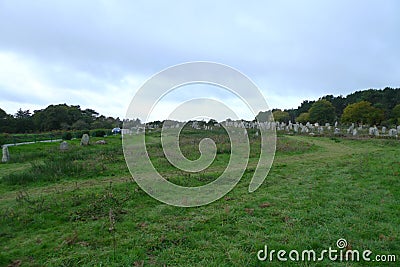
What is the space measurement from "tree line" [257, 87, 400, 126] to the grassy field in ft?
76.0

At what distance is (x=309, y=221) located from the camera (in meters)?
4.67

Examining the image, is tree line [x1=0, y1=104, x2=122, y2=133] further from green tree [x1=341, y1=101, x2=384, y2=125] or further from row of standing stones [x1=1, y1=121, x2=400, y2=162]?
green tree [x1=341, y1=101, x2=384, y2=125]

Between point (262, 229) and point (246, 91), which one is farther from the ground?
point (246, 91)

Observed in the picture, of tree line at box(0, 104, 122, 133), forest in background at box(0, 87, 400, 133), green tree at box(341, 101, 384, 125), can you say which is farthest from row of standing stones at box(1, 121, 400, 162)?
tree line at box(0, 104, 122, 133)

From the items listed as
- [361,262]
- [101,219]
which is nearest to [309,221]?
[361,262]

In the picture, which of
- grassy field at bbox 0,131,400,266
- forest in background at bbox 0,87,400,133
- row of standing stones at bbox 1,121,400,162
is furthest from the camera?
forest in background at bbox 0,87,400,133

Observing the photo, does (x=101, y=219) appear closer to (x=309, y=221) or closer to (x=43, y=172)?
(x=309, y=221)

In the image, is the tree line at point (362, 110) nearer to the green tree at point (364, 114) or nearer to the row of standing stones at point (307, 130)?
the green tree at point (364, 114)

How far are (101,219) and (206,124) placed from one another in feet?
97.9

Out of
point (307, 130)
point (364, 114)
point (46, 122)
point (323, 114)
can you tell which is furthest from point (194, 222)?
point (323, 114)

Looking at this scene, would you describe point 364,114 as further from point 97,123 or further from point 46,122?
point 46,122

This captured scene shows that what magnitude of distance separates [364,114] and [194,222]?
153ft

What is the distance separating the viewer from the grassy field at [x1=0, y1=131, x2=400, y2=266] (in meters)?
3.69

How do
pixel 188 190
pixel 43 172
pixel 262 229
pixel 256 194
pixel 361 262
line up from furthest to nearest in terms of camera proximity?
1. pixel 43 172
2. pixel 188 190
3. pixel 256 194
4. pixel 262 229
5. pixel 361 262
